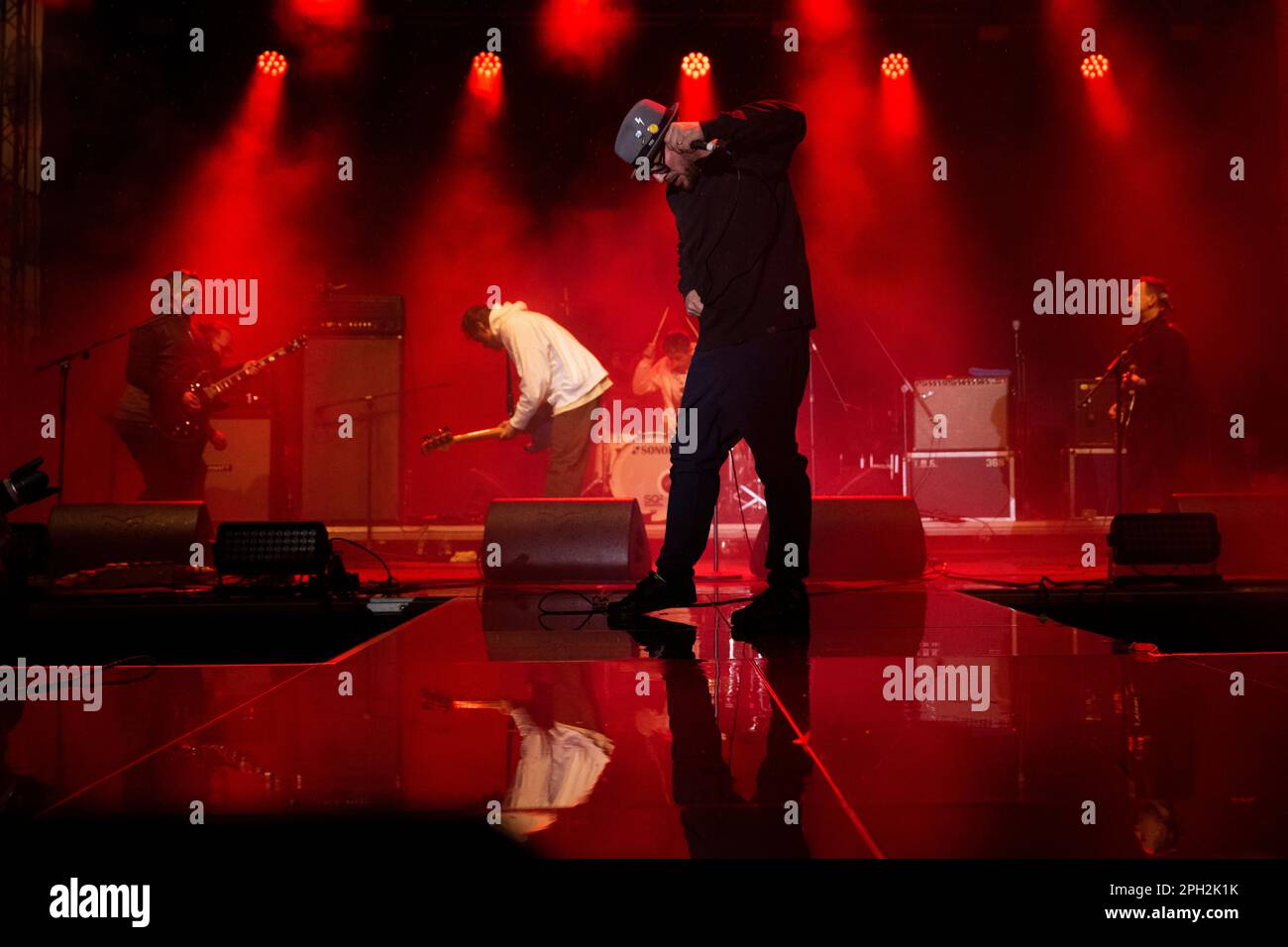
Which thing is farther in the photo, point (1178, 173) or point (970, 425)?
point (1178, 173)

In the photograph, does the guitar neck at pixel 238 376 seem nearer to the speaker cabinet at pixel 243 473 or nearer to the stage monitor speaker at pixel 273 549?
the speaker cabinet at pixel 243 473

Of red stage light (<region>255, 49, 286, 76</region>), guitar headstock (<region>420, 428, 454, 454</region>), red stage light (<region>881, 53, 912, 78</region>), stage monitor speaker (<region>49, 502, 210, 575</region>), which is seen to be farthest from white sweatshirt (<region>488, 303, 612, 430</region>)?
red stage light (<region>881, 53, 912, 78</region>)

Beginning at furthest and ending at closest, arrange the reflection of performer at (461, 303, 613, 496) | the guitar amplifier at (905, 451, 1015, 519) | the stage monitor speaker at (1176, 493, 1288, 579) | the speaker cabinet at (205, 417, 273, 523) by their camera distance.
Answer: the guitar amplifier at (905, 451, 1015, 519) < the speaker cabinet at (205, 417, 273, 523) < the reflection of performer at (461, 303, 613, 496) < the stage monitor speaker at (1176, 493, 1288, 579)

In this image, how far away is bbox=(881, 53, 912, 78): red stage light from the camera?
817 cm

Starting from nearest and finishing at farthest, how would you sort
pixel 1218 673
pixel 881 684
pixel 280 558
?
pixel 881 684 → pixel 1218 673 → pixel 280 558

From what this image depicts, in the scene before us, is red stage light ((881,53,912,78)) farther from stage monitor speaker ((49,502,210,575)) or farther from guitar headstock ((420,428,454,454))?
stage monitor speaker ((49,502,210,575))

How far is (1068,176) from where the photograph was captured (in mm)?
8742

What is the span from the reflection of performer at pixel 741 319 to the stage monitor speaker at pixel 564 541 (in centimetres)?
151

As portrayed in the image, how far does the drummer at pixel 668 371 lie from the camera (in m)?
7.85

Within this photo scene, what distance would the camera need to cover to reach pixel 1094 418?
777cm

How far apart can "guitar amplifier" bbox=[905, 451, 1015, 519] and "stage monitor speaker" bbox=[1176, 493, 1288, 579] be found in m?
3.15

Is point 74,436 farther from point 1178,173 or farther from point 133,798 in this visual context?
point 1178,173
